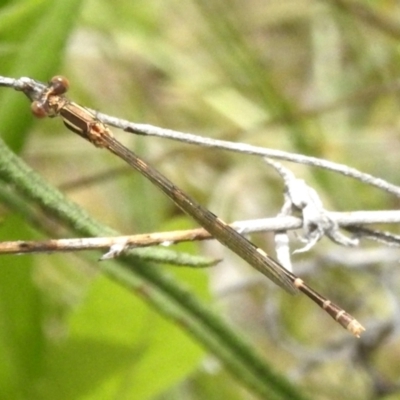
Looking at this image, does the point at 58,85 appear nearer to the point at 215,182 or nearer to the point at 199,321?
the point at 199,321

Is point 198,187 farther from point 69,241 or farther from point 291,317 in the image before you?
point 69,241

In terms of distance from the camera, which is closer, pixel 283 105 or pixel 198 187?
pixel 283 105

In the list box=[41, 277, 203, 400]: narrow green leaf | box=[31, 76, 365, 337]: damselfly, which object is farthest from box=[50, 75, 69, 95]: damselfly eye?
box=[41, 277, 203, 400]: narrow green leaf

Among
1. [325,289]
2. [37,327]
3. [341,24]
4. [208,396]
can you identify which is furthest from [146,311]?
[341,24]

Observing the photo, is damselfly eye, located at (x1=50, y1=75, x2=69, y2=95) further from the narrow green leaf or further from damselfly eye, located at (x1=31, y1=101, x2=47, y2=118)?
the narrow green leaf

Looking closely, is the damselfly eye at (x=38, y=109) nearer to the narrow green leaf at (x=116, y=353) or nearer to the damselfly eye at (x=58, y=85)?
the damselfly eye at (x=58, y=85)

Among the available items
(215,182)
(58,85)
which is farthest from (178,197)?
(215,182)

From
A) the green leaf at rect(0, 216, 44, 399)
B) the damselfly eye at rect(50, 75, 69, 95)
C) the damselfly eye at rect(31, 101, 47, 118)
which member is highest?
the damselfly eye at rect(50, 75, 69, 95)

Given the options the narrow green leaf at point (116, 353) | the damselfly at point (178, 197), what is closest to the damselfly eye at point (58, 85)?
the damselfly at point (178, 197)
